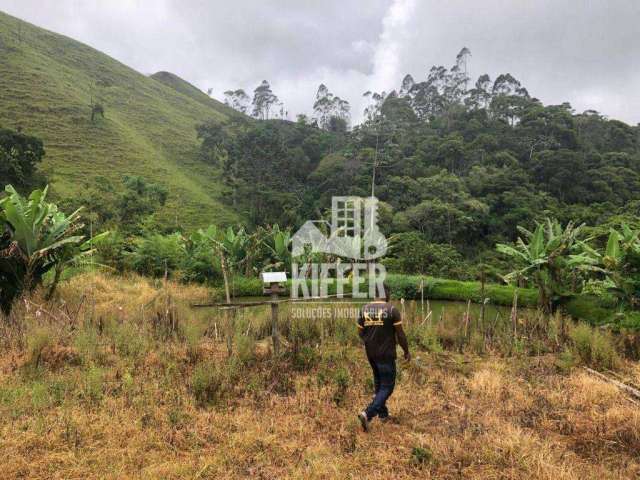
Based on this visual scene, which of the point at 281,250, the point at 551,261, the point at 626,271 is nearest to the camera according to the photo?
the point at 626,271

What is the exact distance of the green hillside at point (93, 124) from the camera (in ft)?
97.9

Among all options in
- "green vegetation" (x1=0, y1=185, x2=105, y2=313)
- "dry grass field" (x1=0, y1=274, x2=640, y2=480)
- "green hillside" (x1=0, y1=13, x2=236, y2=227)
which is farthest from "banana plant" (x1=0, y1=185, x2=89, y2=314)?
"green hillside" (x1=0, y1=13, x2=236, y2=227)

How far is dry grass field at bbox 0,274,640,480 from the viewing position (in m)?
3.19

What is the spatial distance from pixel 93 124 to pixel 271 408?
129 feet

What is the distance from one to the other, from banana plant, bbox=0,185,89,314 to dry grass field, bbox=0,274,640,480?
758 mm

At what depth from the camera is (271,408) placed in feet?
13.9

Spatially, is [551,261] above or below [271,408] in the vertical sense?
above

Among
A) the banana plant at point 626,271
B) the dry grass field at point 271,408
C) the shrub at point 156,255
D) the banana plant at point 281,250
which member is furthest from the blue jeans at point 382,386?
the shrub at point 156,255

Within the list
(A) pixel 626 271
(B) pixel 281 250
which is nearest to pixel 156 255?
(B) pixel 281 250

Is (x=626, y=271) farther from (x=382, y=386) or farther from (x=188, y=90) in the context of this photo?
(x=188, y=90)

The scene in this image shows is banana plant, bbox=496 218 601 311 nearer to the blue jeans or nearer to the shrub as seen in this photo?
the blue jeans

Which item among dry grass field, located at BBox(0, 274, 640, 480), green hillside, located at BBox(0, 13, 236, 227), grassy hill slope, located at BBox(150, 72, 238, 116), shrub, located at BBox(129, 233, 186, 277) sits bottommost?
dry grass field, located at BBox(0, 274, 640, 480)

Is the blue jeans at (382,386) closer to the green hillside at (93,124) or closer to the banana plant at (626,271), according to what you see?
the banana plant at (626,271)

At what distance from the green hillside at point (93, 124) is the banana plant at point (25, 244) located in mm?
20024
